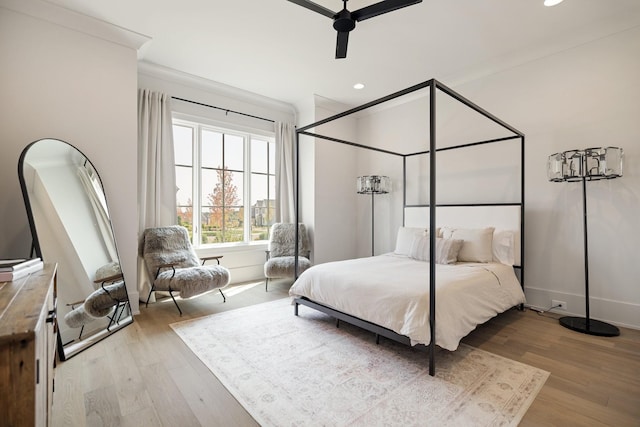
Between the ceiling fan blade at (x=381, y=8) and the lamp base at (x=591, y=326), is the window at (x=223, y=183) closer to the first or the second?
the ceiling fan blade at (x=381, y=8)

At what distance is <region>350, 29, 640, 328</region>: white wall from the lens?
9.42 ft

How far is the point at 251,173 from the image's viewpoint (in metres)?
4.87

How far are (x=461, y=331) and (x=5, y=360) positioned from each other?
2425mm

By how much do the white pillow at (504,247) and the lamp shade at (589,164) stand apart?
75cm

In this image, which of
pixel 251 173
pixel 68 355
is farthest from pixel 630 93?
pixel 68 355

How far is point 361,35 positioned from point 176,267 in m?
3.32

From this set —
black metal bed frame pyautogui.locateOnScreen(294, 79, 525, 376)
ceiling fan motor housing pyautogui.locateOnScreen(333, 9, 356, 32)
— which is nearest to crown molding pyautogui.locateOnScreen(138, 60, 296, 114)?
black metal bed frame pyautogui.locateOnScreen(294, 79, 525, 376)

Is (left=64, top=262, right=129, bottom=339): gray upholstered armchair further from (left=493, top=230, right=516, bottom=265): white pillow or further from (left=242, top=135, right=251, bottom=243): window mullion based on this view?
(left=493, top=230, right=516, bottom=265): white pillow

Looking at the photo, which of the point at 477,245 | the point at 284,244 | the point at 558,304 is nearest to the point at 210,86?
the point at 284,244

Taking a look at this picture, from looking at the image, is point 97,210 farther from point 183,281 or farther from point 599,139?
point 599,139

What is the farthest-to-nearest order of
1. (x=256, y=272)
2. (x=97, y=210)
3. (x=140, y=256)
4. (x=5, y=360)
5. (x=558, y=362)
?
(x=256, y=272)
(x=140, y=256)
(x=97, y=210)
(x=558, y=362)
(x=5, y=360)

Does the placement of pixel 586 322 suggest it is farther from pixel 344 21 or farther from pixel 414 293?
pixel 344 21

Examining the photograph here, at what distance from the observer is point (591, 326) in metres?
2.84

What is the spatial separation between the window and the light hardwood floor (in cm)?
174
